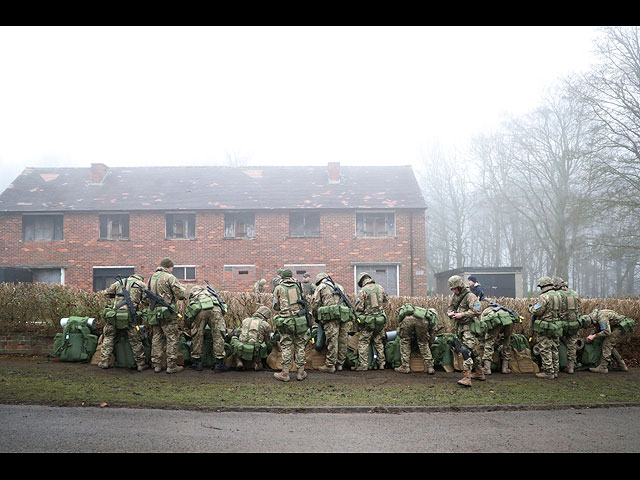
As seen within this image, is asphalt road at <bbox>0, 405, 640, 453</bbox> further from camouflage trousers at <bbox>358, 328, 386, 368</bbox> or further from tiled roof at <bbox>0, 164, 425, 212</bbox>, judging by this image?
tiled roof at <bbox>0, 164, 425, 212</bbox>

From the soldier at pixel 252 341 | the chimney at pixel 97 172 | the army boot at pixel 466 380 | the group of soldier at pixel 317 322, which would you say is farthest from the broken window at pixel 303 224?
the army boot at pixel 466 380

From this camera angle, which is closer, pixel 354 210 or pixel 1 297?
pixel 1 297

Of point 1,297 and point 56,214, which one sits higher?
point 56,214

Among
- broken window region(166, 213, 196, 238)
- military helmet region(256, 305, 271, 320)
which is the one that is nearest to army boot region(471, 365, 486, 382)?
military helmet region(256, 305, 271, 320)

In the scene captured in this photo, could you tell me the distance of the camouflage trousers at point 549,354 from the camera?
359 inches

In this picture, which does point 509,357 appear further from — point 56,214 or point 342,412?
point 56,214

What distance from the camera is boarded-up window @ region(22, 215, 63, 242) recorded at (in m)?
24.0

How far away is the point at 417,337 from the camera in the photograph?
934 cm

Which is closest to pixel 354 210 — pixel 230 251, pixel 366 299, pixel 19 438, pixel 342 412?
pixel 230 251

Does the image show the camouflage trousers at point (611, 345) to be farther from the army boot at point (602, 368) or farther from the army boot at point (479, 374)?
the army boot at point (479, 374)

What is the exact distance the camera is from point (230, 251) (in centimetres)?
2406

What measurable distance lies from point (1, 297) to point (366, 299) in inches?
299

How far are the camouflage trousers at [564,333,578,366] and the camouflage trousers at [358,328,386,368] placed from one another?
366 cm

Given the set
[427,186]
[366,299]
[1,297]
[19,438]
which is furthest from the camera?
[427,186]
